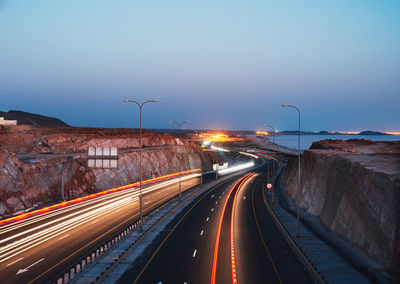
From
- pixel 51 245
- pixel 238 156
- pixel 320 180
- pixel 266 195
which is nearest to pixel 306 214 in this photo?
pixel 320 180

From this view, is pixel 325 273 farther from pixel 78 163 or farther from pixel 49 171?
pixel 78 163

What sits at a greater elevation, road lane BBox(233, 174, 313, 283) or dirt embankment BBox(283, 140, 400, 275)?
dirt embankment BBox(283, 140, 400, 275)

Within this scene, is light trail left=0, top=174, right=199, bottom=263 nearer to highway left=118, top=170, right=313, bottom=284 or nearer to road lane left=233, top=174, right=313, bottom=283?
highway left=118, top=170, right=313, bottom=284

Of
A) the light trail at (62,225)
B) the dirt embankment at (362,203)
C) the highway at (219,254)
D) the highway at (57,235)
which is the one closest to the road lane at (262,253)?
the highway at (219,254)

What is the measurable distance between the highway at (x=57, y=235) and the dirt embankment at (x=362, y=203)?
21227 mm

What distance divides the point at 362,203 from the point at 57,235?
29565 mm

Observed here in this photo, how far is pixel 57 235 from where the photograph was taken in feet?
105

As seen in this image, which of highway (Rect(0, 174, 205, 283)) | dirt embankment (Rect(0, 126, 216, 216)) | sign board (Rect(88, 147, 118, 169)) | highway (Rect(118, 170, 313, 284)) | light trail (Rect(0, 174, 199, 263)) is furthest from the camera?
sign board (Rect(88, 147, 118, 169))

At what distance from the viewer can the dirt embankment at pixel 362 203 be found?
76.3 ft

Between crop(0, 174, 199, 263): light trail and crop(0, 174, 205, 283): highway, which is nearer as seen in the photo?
crop(0, 174, 205, 283): highway

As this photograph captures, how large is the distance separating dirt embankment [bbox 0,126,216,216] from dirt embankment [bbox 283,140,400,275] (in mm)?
42254

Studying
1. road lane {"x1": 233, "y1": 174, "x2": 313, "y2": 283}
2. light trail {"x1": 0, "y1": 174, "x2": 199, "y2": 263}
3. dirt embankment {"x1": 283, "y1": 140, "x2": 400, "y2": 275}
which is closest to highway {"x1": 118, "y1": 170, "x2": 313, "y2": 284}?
road lane {"x1": 233, "y1": 174, "x2": 313, "y2": 283}

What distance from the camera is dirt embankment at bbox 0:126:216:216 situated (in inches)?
1972

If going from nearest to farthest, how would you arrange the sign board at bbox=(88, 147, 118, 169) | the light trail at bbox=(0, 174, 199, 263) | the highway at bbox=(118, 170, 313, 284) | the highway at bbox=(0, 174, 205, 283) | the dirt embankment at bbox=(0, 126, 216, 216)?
the highway at bbox=(118, 170, 313, 284) → the highway at bbox=(0, 174, 205, 283) → the light trail at bbox=(0, 174, 199, 263) → the dirt embankment at bbox=(0, 126, 216, 216) → the sign board at bbox=(88, 147, 118, 169)
